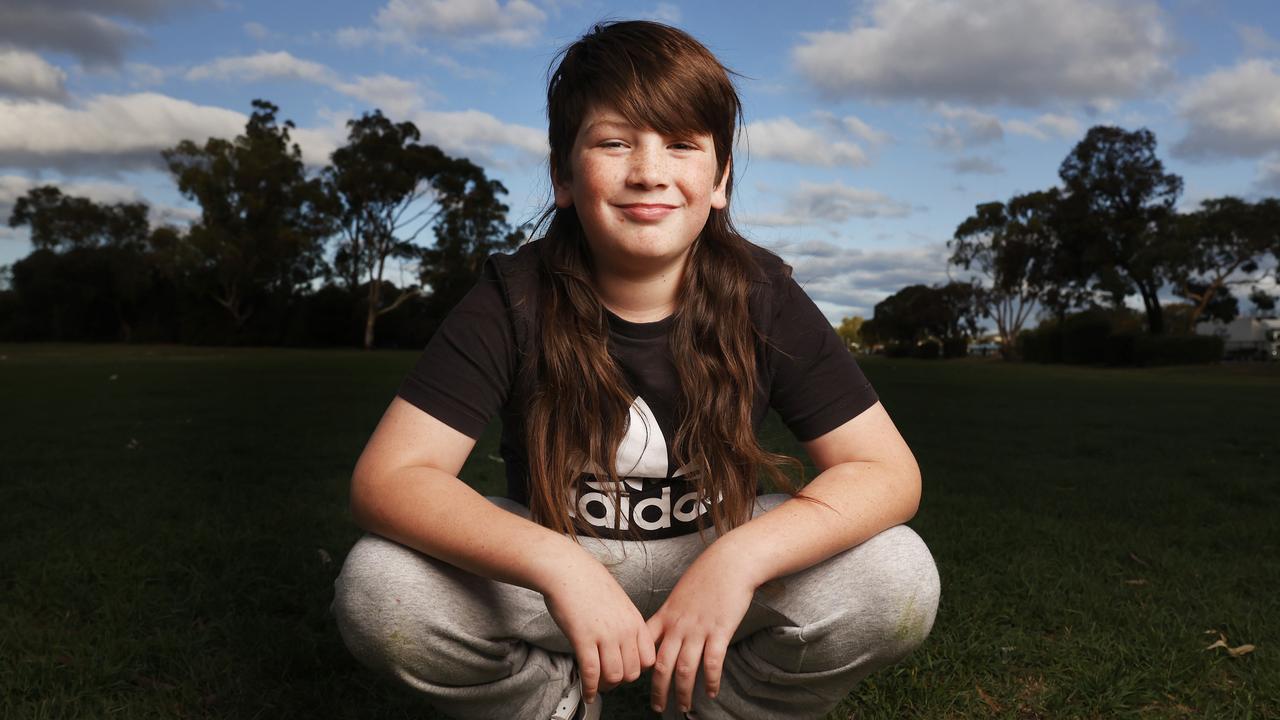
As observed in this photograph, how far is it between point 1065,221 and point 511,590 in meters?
41.7

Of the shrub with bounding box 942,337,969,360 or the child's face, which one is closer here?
the child's face

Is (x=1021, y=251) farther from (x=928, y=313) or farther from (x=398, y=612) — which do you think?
(x=398, y=612)

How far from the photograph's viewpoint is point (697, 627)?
1.47m

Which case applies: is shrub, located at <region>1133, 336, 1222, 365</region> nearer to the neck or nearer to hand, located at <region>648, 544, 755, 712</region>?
the neck

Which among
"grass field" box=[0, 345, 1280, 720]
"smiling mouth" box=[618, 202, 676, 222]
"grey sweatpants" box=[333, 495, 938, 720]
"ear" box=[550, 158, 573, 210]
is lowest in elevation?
"grass field" box=[0, 345, 1280, 720]

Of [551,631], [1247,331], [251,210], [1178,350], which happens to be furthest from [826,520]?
[1247,331]

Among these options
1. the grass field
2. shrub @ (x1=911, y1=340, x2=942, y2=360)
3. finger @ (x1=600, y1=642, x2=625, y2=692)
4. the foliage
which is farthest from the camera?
the foliage

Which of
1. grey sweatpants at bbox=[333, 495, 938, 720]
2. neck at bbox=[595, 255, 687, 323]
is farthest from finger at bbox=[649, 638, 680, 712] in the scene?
neck at bbox=[595, 255, 687, 323]

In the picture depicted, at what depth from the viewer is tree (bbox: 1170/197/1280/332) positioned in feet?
111

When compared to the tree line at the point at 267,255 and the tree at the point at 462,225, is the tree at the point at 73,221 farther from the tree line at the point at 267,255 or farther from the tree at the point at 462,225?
the tree at the point at 462,225

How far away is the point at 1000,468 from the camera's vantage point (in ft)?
18.3

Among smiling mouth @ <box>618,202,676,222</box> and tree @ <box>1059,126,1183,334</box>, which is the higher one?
tree @ <box>1059,126,1183,334</box>

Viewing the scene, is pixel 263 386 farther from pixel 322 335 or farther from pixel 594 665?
pixel 322 335

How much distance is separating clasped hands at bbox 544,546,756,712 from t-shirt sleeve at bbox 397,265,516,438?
43 centimetres
